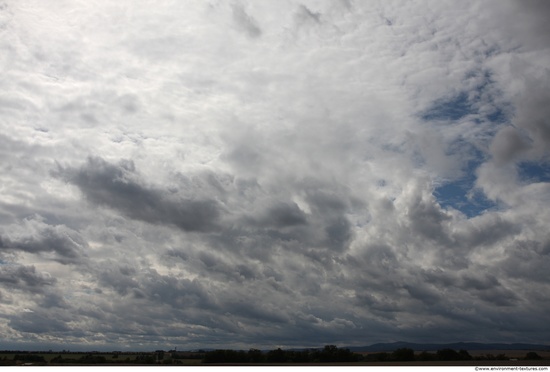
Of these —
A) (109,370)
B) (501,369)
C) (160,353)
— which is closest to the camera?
(109,370)

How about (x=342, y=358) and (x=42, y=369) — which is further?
(x=342, y=358)

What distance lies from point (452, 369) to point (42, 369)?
185ft

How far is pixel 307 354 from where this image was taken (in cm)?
15275

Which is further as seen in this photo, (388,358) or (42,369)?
(388,358)

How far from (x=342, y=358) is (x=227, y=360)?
33463mm

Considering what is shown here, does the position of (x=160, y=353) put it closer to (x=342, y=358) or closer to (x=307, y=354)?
(x=307, y=354)

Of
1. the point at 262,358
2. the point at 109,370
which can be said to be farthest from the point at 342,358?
the point at 109,370

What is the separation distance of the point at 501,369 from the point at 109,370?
184ft

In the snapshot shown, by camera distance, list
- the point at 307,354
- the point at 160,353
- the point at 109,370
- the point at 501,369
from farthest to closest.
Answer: the point at 160,353 → the point at 307,354 → the point at 501,369 → the point at 109,370

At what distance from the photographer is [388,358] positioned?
135m

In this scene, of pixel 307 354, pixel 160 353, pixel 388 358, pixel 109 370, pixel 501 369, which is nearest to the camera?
pixel 109 370

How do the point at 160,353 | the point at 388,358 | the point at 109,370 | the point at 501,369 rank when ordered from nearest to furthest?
the point at 109,370 → the point at 501,369 → the point at 388,358 → the point at 160,353

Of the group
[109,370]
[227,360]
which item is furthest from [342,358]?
[109,370]

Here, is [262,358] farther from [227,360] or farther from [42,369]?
[42,369]
